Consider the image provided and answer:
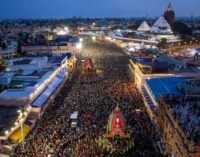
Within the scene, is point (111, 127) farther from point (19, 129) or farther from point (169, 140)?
point (19, 129)

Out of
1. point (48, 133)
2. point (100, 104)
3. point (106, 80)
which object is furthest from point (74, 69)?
point (48, 133)

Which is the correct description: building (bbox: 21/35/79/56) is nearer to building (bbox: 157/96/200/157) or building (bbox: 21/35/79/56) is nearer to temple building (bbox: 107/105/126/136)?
building (bbox: 157/96/200/157)

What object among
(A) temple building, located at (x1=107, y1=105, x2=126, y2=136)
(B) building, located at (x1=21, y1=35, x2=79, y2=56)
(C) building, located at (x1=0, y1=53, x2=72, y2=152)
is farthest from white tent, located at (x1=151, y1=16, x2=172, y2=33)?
(A) temple building, located at (x1=107, y1=105, x2=126, y2=136)

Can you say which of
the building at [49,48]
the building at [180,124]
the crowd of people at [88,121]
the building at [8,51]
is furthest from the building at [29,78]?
the building at [49,48]

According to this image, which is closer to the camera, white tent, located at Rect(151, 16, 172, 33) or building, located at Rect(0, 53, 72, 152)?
building, located at Rect(0, 53, 72, 152)

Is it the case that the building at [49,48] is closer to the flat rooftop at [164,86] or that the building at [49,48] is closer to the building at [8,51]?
the building at [8,51]

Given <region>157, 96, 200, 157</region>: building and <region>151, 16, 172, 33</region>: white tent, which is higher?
<region>151, 16, 172, 33</region>: white tent
